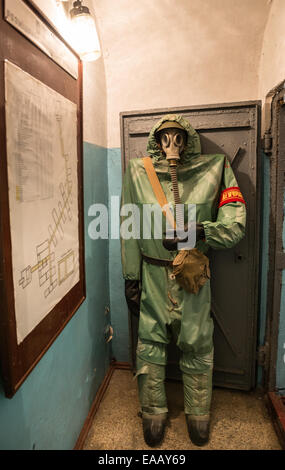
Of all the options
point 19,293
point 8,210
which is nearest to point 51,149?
point 8,210

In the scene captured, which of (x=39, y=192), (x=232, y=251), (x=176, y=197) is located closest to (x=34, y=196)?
(x=39, y=192)

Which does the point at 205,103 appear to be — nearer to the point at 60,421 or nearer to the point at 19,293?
the point at 19,293

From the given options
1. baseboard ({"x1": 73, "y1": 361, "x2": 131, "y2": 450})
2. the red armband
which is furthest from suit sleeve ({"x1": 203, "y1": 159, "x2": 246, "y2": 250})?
baseboard ({"x1": 73, "y1": 361, "x2": 131, "y2": 450})

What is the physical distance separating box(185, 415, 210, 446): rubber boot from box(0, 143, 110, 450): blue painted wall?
563 mm

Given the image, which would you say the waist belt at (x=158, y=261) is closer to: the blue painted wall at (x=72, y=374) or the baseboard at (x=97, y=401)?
the blue painted wall at (x=72, y=374)

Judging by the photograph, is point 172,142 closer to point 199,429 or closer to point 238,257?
point 238,257

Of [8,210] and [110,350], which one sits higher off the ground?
[8,210]

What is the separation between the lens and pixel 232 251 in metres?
1.89

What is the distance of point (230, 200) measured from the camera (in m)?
1.60

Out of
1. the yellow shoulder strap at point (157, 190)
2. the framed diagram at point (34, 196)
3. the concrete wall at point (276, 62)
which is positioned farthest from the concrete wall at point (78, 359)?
the concrete wall at point (276, 62)

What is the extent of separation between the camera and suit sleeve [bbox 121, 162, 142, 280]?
5.81 ft

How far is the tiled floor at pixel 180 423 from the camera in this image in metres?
1.63

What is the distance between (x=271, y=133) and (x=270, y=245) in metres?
0.63

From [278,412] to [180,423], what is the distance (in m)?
0.53
